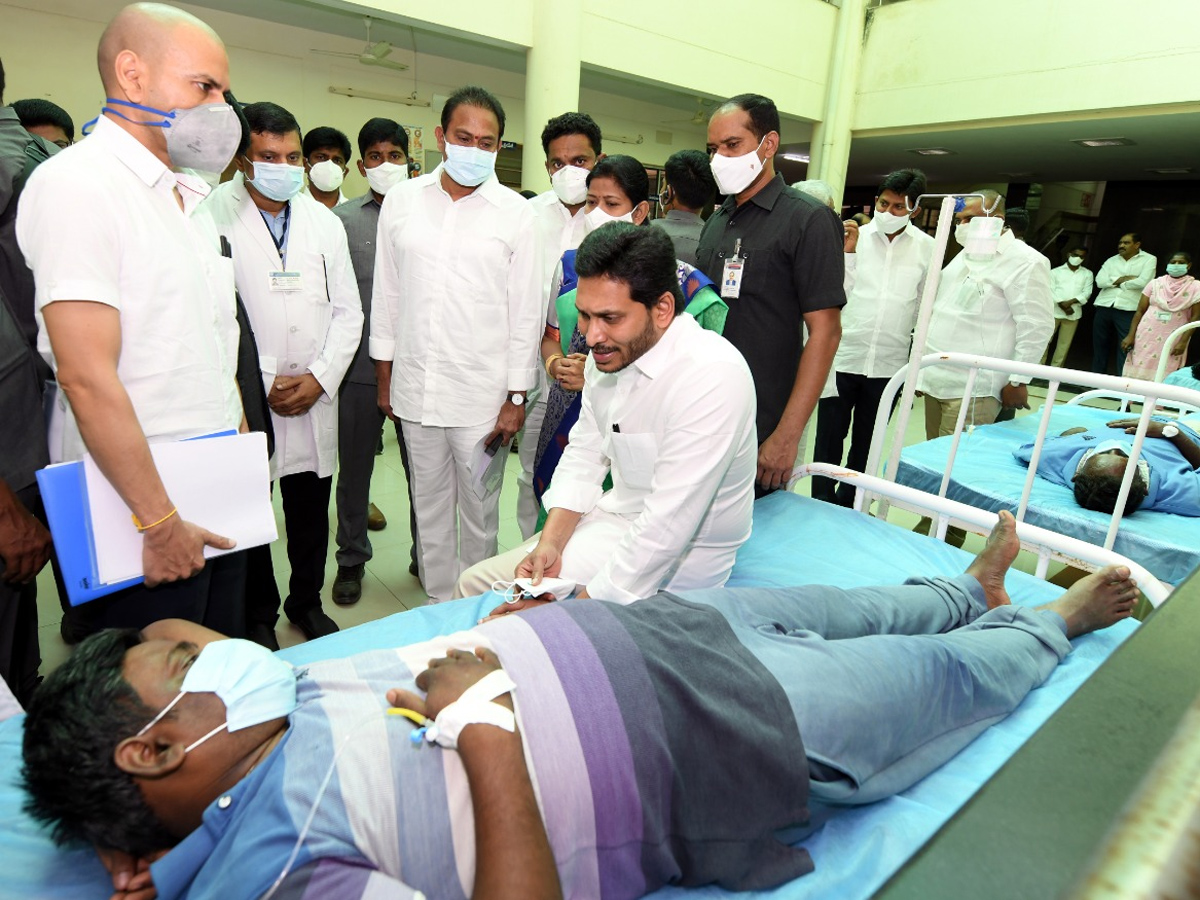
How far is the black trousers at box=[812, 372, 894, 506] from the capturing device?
3.89 m

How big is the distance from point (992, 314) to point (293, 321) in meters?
3.58

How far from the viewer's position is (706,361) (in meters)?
1.75

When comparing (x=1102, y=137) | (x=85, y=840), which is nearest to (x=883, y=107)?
(x=1102, y=137)

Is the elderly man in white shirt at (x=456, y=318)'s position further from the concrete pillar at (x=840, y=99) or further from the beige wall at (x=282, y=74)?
the concrete pillar at (x=840, y=99)

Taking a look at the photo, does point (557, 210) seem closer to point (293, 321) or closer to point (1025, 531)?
point (293, 321)

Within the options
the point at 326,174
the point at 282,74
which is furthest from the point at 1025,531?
the point at 282,74

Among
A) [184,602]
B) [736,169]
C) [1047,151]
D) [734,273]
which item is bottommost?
[184,602]

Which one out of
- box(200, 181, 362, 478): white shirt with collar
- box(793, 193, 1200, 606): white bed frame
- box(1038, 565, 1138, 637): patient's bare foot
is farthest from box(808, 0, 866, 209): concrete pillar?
box(1038, 565, 1138, 637): patient's bare foot

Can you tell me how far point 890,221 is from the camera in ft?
12.6

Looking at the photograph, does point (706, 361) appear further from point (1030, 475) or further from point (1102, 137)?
point (1102, 137)

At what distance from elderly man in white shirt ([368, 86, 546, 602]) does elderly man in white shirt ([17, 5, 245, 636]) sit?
865 mm

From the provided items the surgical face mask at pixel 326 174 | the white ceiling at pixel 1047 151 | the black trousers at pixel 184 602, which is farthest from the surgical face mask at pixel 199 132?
the white ceiling at pixel 1047 151

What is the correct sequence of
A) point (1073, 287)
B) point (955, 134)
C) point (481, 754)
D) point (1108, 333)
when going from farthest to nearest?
point (1073, 287) → point (1108, 333) → point (955, 134) → point (481, 754)

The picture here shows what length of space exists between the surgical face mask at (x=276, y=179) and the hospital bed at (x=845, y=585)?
1485 millimetres
